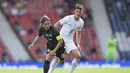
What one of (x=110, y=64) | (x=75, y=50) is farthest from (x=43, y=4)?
(x=75, y=50)

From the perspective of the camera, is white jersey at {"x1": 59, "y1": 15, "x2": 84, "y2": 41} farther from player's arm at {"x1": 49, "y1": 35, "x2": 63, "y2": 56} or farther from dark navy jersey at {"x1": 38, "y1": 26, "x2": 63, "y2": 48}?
player's arm at {"x1": 49, "y1": 35, "x2": 63, "y2": 56}

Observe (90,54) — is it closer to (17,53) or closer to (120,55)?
(120,55)

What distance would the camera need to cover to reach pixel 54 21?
27797 mm

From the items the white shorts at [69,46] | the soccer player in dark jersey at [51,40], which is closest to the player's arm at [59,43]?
the soccer player in dark jersey at [51,40]

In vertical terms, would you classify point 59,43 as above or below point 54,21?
below

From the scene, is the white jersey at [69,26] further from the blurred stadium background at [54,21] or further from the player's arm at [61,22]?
the blurred stadium background at [54,21]

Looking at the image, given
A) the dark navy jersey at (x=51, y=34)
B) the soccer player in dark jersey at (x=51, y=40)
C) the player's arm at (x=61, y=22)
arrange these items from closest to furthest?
1. the soccer player in dark jersey at (x=51, y=40)
2. the dark navy jersey at (x=51, y=34)
3. the player's arm at (x=61, y=22)

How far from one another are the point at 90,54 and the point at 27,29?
13.3ft

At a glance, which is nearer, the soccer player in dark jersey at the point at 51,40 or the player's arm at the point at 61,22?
the soccer player in dark jersey at the point at 51,40

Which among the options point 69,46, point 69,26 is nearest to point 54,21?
point 69,26

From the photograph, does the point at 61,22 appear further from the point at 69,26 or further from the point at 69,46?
the point at 69,46

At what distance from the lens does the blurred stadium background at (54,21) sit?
2655 centimetres

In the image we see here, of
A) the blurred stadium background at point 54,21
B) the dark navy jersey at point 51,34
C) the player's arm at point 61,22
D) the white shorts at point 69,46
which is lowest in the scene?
the white shorts at point 69,46

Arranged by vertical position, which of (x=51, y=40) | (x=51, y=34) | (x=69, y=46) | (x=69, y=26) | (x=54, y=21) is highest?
(x=54, y=21)
